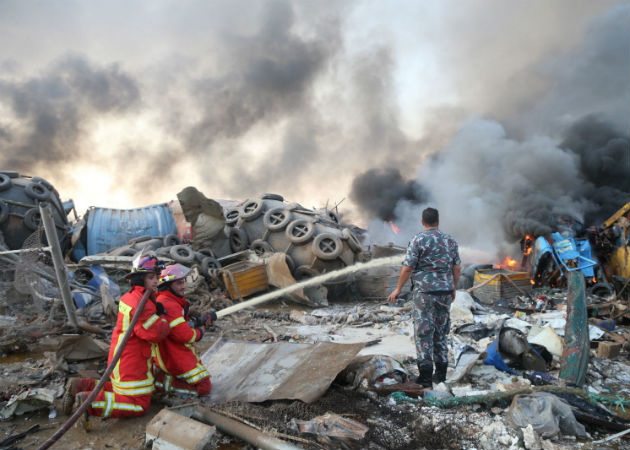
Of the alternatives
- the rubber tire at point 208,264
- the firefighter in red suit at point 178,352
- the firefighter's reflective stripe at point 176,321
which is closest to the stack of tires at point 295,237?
the rubber tire at point 208,264

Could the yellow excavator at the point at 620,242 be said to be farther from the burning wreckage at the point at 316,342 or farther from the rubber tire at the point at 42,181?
the rubber tire at the point at 42,181

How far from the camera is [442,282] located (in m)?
3.78

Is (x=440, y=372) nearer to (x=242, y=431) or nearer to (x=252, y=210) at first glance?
(x=242, y=431)

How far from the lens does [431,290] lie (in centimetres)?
378

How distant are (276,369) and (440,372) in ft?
5.18

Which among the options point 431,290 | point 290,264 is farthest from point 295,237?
point 431,290

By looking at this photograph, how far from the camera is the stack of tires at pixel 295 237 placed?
966 centimetres

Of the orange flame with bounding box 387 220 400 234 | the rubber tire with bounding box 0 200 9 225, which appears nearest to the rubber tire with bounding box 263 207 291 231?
the rubber tire with bounding box 0 200 9 225

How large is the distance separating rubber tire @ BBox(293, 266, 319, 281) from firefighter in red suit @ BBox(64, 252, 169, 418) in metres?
6.32

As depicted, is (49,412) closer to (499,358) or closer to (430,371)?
(430,371)

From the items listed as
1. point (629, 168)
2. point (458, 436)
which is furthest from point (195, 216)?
point (629, 168)

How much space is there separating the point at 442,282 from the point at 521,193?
12236mm

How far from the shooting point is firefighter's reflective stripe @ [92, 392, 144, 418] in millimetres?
3092

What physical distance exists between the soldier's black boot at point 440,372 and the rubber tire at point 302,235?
20.1 ft
